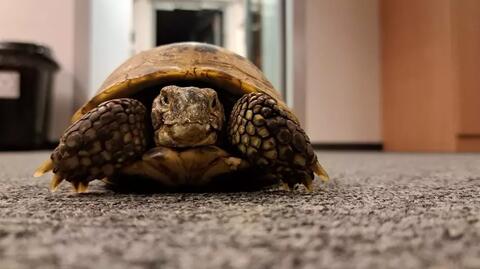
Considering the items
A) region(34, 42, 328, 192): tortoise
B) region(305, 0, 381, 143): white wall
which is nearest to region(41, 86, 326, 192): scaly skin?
region(34, 42, 328, 192): tortoise

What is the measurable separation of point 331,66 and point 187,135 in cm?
293

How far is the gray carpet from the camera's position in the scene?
14.1 inches

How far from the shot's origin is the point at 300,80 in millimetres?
3566

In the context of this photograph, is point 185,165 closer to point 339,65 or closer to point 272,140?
point 272,140

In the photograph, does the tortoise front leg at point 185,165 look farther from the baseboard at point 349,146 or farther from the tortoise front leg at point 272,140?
the baseboard at point 349,146

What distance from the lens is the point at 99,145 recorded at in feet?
2.53

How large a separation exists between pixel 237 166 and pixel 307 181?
4.5 inches

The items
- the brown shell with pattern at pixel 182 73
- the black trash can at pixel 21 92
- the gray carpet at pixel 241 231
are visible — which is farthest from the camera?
the black trash can at pixel 21 92

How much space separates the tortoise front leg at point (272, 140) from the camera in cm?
77

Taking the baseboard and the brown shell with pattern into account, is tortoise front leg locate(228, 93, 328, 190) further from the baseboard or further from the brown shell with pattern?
the baseboard

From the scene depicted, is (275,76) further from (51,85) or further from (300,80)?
(51,85)

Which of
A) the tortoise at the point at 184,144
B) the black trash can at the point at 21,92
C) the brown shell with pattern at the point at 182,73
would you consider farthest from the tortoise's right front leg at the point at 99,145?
the black trash can at the point at 21,92

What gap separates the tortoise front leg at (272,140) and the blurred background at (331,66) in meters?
2.23

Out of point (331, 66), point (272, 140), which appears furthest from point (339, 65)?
point (272, 140)
